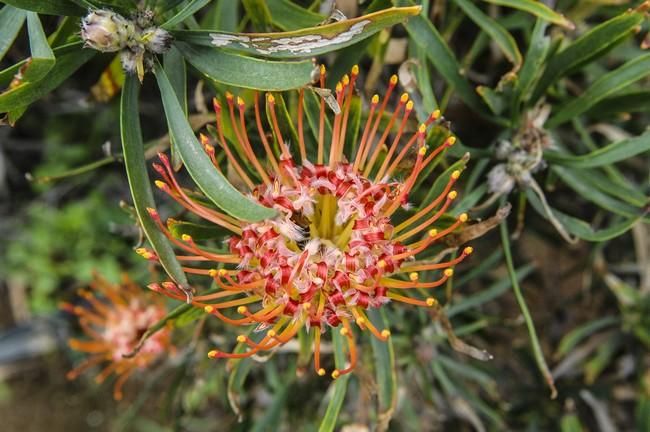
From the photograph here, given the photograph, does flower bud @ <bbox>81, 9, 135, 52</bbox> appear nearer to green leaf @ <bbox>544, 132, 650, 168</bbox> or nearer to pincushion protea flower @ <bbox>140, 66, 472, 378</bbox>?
pincushion protea flower @ <bbox>140, 66, 472, 378</bbox>

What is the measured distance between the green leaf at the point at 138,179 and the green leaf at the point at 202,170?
0.04 m

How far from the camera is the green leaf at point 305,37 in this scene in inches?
24.8

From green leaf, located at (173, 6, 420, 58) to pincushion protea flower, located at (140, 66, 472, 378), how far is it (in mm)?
32

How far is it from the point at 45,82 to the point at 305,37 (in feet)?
0.87

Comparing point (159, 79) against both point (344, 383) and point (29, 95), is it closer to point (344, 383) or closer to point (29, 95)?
point (29, 95)

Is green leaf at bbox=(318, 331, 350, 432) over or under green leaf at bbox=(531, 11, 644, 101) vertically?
under

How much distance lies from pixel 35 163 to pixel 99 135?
239 mm

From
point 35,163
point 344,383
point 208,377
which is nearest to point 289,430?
point 208,377

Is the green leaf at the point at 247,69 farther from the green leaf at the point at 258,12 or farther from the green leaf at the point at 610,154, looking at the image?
the green leaf at the point at 610,154

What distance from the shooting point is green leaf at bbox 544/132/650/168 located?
829 millimetres

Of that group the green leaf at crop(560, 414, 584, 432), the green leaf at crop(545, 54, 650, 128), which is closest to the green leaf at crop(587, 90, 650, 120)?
the green leaf at crop(545, 54, 650, 128)

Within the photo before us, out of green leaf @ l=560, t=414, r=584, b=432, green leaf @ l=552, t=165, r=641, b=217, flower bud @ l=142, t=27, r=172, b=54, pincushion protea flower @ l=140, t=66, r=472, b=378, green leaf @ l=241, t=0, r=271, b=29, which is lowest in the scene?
green leaf @ l=560, t=414, r=584, b=432

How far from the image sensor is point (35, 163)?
1.69 meters

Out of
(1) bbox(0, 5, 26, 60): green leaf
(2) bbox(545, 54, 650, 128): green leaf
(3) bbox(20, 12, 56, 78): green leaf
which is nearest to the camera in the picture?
(3) bbox(20, 12, 56, 78): green leaf
